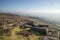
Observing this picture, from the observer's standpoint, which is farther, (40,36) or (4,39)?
(40,36)

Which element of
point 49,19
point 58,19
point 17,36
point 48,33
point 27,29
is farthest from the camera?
point 49,19

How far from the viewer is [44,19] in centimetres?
1788

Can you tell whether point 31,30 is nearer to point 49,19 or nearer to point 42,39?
point 42,39

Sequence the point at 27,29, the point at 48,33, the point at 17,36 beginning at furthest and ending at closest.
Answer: the point at 27,29, the point at 48,33, the point at 17,36

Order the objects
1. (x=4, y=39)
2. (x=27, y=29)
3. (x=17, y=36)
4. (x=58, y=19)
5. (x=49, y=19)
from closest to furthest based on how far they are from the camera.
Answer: (x=4, y=39) < (x=17, y=36) < (x=27, y=29) < (x=58, y=19) < (x=49, y=19)

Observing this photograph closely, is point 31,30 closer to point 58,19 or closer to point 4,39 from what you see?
point 4,39

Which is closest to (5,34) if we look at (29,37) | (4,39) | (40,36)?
(4,39)

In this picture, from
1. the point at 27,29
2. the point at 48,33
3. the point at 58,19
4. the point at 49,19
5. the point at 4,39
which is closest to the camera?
the point at 4,39

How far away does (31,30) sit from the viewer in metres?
12.1

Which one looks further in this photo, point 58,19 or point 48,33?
point 58,19

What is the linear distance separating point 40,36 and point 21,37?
5.40 feet

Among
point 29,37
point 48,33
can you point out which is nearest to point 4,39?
point 29,37

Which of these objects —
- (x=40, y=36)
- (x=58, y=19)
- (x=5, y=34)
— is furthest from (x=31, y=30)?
(x=58, y=19)

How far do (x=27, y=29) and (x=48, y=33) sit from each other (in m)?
2.06
